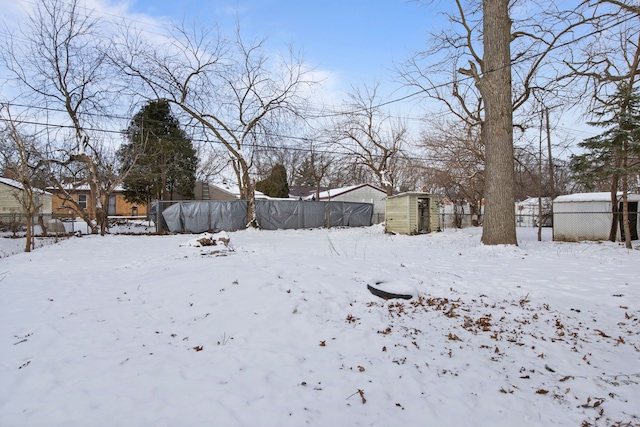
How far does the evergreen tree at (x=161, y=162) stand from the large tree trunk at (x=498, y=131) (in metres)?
17.1

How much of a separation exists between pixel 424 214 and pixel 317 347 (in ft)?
45.4

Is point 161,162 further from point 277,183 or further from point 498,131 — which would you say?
point 498,131

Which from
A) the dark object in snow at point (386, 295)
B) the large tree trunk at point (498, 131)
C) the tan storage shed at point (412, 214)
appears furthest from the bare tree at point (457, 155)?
the dark object in snow at point (386, 295)

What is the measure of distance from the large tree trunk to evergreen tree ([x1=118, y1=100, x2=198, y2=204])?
17092mm

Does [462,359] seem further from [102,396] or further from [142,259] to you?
[142,259]

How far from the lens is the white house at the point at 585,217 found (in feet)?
37.7

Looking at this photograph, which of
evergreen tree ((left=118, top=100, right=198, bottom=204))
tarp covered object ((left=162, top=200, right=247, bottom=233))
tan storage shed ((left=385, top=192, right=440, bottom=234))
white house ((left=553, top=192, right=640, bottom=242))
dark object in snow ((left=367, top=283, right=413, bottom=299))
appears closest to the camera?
dark object in snow ((left=367, top=283, right=413, bottom=299))

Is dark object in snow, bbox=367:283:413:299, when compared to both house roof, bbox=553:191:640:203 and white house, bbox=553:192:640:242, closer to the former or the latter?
white house, bbox=553:192:640:242

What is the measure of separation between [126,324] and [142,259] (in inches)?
170

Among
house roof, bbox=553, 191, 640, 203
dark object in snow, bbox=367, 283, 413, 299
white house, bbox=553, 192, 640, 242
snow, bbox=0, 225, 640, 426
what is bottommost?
snow, bbox=0, 225, 640, 426

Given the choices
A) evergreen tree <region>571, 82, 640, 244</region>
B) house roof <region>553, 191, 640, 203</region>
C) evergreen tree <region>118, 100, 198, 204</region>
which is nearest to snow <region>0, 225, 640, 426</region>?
evergreen tree <region>571, 82, 640, 244</region>

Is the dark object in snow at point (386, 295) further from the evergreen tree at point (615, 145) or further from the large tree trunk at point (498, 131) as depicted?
the evergreen tree at point (615, 145)

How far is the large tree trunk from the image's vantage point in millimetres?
8633

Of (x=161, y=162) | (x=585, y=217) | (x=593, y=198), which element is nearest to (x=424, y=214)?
(x=585, y=217)
